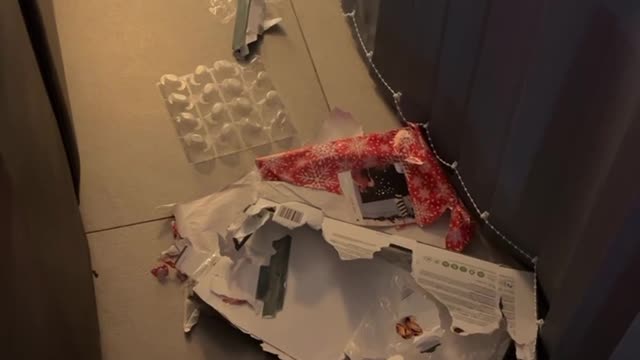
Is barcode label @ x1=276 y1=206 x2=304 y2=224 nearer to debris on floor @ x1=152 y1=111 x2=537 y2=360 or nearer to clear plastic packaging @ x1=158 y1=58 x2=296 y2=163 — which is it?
debris on floor @ x1=152 y1=111 x2=537 y2=360

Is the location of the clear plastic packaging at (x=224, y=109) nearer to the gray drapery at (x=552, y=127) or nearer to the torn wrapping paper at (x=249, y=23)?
the torn wrapping paper at (x=249, y=23)

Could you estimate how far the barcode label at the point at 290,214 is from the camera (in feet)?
4.20

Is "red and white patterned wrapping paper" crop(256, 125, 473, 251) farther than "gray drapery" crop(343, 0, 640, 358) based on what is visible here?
Yes

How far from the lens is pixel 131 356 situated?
1.23 meters

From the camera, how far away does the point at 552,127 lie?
3.40 feet

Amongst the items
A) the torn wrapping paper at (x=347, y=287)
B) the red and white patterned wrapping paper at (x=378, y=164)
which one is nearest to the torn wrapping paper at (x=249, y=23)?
the red and white patterned wrapping paper at (x=378, y=164)

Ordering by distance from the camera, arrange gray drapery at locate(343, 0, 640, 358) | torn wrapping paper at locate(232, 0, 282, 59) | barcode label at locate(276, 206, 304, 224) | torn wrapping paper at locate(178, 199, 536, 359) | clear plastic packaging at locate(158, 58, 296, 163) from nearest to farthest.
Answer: gray drapery at locate(343, 0, 640, 358) → torn wrapping paper at locate(178, 199, 536, 359) → barcode label at locate(276, 206, 304, 224) → clear plastic packaging at locate(158, 58, 296, 163) → torn wrapping paper at locate(232, 0, 282, 59)

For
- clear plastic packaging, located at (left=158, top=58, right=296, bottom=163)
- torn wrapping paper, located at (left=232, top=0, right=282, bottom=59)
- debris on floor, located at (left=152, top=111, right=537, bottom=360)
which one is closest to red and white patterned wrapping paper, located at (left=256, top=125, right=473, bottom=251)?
debris on floor, located at (left=152, top=111, right=537, bottom=360)

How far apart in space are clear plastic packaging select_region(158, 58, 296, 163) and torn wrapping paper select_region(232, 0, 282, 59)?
0.13 feet

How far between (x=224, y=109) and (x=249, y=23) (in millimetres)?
211

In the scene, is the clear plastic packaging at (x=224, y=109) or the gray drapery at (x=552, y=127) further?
the clear plastic packaging at (x=224, y=109)

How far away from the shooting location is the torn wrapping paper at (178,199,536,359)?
46.3 inches

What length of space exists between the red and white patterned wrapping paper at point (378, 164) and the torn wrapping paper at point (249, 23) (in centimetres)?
31

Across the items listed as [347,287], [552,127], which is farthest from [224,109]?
[552,127]
